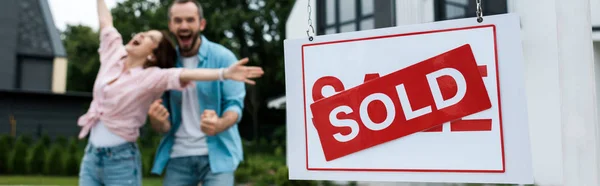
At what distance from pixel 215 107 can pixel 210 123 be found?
18 cm

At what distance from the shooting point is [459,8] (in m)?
3.65

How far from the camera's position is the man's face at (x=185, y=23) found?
224 centimetres

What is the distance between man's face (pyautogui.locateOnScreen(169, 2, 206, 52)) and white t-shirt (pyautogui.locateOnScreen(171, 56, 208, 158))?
22 cm

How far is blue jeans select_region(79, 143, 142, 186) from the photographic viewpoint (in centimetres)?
207

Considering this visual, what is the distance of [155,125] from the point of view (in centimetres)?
215

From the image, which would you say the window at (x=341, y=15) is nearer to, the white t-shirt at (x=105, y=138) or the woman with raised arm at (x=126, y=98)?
the woman with raised arm at (x=126, y=98)

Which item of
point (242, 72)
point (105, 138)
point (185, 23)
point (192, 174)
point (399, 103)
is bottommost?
point (192, 174)

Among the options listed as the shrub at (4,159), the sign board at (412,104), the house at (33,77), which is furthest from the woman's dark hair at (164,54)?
the house at (33,77)

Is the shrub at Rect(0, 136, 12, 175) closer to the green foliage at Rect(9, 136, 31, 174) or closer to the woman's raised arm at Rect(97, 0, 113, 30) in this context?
the green foliage at Rect(9, 136, 31, 174)

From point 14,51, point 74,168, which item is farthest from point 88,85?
point 74,168

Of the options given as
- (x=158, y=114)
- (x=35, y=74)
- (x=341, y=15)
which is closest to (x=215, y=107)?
(x=158, y=114)

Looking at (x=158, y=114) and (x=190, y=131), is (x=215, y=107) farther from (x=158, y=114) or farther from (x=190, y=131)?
(x=158, y=114)

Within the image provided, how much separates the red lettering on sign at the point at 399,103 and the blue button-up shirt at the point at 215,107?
4.13ft

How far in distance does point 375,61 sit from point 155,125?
1.46 m
